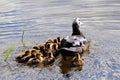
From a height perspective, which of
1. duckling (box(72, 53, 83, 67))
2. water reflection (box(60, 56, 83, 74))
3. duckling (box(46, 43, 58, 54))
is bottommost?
water reflection (box(60, 56, 83, 74))

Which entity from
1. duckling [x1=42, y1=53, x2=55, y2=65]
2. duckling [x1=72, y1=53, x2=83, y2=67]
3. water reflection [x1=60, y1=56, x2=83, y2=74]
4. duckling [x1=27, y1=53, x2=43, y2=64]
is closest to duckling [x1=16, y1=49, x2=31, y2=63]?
duckling [x1=27, y1=53, x2=43, y2=64]

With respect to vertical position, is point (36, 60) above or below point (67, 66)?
above

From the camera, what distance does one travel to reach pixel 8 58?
33.0 feet

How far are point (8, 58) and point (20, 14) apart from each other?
5.74 m

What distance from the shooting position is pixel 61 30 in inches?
505

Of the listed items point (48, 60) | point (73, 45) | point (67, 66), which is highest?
point (73, 45)

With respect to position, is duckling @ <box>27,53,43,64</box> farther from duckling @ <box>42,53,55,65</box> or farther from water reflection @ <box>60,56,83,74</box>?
water reflection @ <box>60,56,83,74</box>

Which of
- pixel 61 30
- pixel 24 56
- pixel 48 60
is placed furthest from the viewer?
pixel 61 30

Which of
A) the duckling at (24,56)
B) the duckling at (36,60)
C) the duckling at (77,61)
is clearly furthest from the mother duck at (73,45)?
the duckling at (24,56)

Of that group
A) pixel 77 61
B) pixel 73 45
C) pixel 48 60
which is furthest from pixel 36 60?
pixel 73 45

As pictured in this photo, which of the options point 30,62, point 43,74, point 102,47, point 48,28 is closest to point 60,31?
point 48,28

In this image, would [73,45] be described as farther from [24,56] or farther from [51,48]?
[24,56]

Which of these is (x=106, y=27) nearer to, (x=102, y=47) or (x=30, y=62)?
(x=102, y=47)

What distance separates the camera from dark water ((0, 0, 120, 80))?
8.80 m
